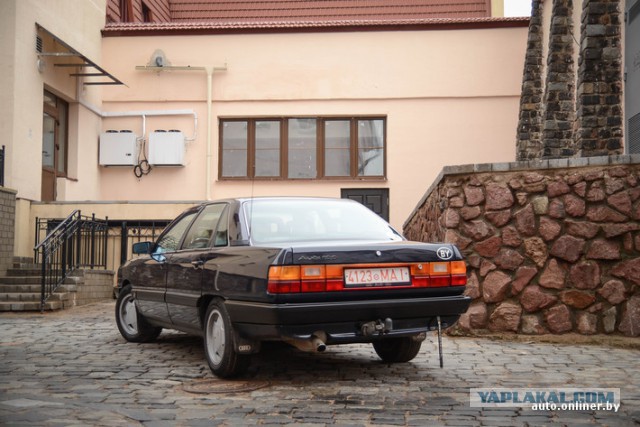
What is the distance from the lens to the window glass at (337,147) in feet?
73.3

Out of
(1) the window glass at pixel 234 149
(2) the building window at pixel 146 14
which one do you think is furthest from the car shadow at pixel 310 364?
(2) the building window at pixel 146 14

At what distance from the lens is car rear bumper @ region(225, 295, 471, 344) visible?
5805 millimetres

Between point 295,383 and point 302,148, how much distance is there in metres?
16.5

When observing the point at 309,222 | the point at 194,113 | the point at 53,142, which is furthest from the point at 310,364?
the point at 194,113

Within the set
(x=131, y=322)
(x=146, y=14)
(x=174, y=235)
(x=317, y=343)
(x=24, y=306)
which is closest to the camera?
(x=317, y=343)

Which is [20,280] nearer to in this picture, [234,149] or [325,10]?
[234,149]

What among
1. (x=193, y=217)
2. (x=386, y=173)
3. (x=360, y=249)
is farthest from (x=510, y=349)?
(x=386, y=173)

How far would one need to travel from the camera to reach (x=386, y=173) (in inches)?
874

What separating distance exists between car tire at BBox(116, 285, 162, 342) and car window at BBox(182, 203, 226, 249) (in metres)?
1.53

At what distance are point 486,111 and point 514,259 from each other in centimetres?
1384

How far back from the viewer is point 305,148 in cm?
2245

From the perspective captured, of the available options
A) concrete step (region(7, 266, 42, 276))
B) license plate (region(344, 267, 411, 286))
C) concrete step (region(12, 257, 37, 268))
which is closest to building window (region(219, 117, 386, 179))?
concrete step (region(12, 257, 37, 268))

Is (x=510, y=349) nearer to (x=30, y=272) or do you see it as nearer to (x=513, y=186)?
(x=513, y=186)

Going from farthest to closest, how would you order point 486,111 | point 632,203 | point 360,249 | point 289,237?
1. point 486,111
2. point 632,203
3. point 289,237
4. point 360,249
